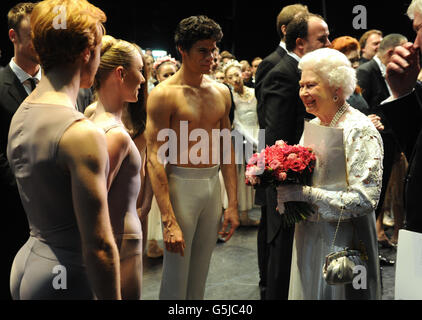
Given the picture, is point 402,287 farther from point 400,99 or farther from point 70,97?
point 70,97

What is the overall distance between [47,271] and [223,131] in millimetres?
1798

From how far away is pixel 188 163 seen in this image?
9.42ft

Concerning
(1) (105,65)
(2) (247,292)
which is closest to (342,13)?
(2) (247,292)

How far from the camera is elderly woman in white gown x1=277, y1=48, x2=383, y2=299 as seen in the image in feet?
7.41

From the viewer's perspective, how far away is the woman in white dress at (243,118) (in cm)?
635

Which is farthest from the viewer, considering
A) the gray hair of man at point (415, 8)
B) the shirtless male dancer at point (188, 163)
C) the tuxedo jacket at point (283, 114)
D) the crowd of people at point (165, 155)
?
the tuxedo jacket at point (283, 114)

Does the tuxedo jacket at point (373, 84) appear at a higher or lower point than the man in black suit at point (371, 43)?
lower

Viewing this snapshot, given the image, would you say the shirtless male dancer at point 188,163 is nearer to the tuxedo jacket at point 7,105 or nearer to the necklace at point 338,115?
the necklace at point 338,115

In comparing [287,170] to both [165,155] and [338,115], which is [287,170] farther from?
[165,155]

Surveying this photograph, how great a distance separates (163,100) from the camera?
9.11 feet

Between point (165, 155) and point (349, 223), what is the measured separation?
1.20 meters

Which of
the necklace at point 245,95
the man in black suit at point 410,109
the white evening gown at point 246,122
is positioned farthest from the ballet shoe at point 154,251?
the man in black suit at point 410,109

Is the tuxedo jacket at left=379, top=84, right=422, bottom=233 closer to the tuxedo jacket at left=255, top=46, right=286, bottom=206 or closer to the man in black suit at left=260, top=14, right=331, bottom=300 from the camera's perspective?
the man in black suit at left=260, top=14, right=331, bottom=300

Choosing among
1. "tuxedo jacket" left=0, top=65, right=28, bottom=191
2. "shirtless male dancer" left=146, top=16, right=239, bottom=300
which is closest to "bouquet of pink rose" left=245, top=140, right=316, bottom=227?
"shirtless male dancer" left=146, top=16, right=239, bottom=300
